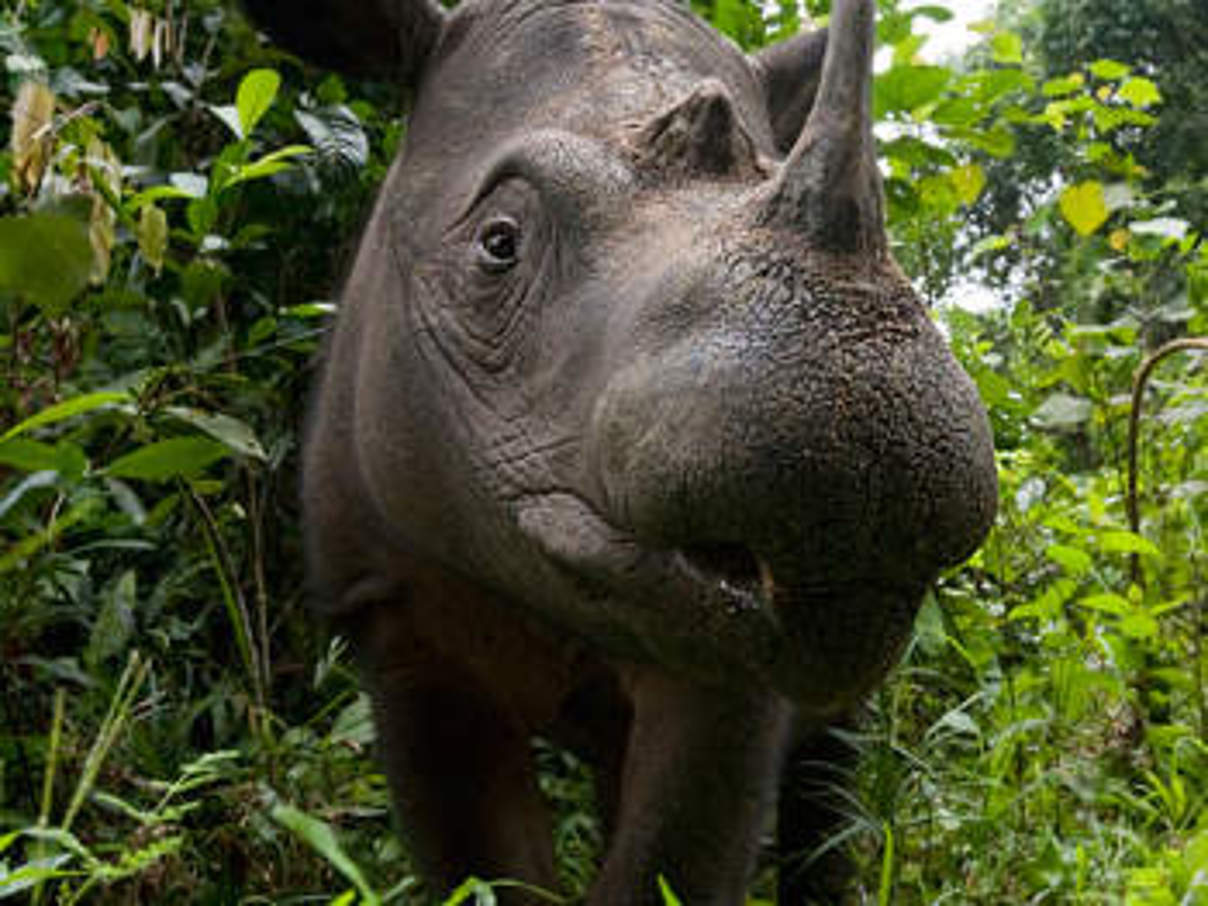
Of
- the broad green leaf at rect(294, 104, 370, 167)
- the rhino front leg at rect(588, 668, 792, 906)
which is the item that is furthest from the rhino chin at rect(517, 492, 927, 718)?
the broad green leaf at rect(294, 104, 370, 167)

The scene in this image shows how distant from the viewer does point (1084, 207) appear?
516 cm

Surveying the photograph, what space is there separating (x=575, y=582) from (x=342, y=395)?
3.92 feet

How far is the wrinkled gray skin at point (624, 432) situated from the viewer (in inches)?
74.6

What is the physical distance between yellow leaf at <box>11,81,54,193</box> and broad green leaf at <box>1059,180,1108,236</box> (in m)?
3.32

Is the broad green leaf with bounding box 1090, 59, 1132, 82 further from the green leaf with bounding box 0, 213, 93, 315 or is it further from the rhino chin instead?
the green leaf with bounding box 0, 213, 93, 315

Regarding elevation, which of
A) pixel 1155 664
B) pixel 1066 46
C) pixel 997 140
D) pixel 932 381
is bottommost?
pixel 1066 46

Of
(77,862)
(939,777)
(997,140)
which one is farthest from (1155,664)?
(77,862)

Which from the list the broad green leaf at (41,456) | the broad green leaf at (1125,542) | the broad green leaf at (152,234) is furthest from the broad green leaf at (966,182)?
the broad green leaf at (41,456)

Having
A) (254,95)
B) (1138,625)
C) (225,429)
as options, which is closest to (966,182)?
(1138,625)

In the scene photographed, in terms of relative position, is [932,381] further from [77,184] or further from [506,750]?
[506,750]

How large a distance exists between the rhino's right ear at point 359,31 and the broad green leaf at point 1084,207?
2399 millimetres

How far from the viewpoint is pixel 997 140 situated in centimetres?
483

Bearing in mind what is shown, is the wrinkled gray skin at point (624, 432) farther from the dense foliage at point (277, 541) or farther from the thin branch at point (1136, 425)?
the thin branch at point (1136, 425)

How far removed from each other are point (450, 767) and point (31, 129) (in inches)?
59.3
